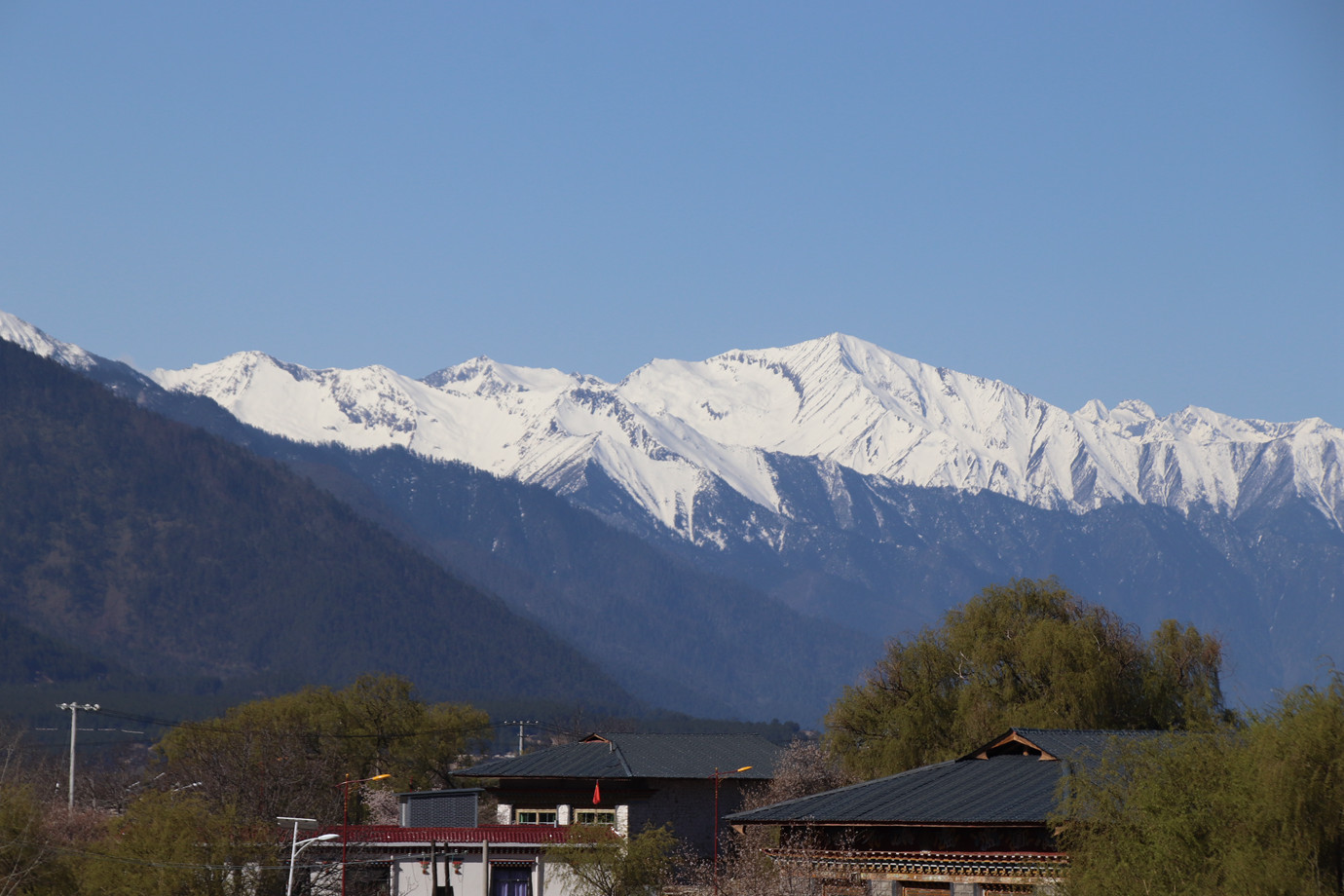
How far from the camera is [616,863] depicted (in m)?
67.3

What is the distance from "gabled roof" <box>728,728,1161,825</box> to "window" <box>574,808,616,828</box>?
2502 cm

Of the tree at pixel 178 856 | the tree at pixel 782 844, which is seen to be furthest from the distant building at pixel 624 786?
the tree at pixel 178 856

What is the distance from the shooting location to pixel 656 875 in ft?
223

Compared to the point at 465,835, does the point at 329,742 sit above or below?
above

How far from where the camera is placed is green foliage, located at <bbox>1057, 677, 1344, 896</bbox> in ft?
120

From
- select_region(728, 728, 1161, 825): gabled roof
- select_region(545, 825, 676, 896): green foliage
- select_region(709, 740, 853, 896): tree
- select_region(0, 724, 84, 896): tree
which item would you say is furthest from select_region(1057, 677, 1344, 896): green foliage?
select_region(0, 724, 84, 896): tree

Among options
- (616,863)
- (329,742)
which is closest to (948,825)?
(616,863)

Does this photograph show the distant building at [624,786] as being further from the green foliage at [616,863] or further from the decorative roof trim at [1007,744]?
the decorative roof trim at [1007,744]

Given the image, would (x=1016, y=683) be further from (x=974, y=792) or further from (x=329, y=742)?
(x=329, y=742)

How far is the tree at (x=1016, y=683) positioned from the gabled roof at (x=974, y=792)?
66.4 feet

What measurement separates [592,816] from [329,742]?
159ft

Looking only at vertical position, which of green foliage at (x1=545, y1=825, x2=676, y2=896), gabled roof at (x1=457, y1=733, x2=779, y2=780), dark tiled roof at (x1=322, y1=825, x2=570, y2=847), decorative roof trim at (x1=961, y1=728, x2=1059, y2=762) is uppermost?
gabled roof at (x1=457, y1=733, x2=779, y2=780)

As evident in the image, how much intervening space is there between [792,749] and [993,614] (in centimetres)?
1178

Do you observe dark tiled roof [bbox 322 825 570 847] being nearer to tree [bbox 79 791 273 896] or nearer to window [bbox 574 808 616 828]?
window [bbox 574 808 616 828]
